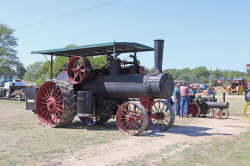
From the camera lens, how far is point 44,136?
21.7 ft

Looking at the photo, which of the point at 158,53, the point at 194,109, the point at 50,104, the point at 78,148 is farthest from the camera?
the point at 194,109

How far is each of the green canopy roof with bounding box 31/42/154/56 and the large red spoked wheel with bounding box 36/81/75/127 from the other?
1.06 m

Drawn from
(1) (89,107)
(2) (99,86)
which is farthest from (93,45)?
(1) (89,107)

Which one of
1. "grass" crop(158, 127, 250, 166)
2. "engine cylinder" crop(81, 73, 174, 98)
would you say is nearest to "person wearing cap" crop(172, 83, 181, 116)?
"engine cylinder" crop(81, 73, 174, 98)

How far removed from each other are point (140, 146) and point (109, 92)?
8.13ft

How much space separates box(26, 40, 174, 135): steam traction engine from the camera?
7.06m

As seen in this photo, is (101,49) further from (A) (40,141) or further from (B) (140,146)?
(B) (140,146)

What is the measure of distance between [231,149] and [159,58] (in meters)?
2.74

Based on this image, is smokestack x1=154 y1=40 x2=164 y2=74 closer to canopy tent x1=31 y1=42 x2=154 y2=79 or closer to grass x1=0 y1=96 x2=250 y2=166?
canopy tent x1=31 y1=42 x2=154 y2=79

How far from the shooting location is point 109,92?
7816mm

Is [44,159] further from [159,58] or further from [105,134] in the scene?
[159,58]

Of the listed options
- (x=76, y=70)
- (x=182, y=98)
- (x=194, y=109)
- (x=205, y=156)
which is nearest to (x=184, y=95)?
(x=182, y=98)

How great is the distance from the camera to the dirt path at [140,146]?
180 inches

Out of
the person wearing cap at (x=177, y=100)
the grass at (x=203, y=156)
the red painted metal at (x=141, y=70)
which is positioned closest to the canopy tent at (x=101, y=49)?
the red painted metal at (x=141, y=70)
